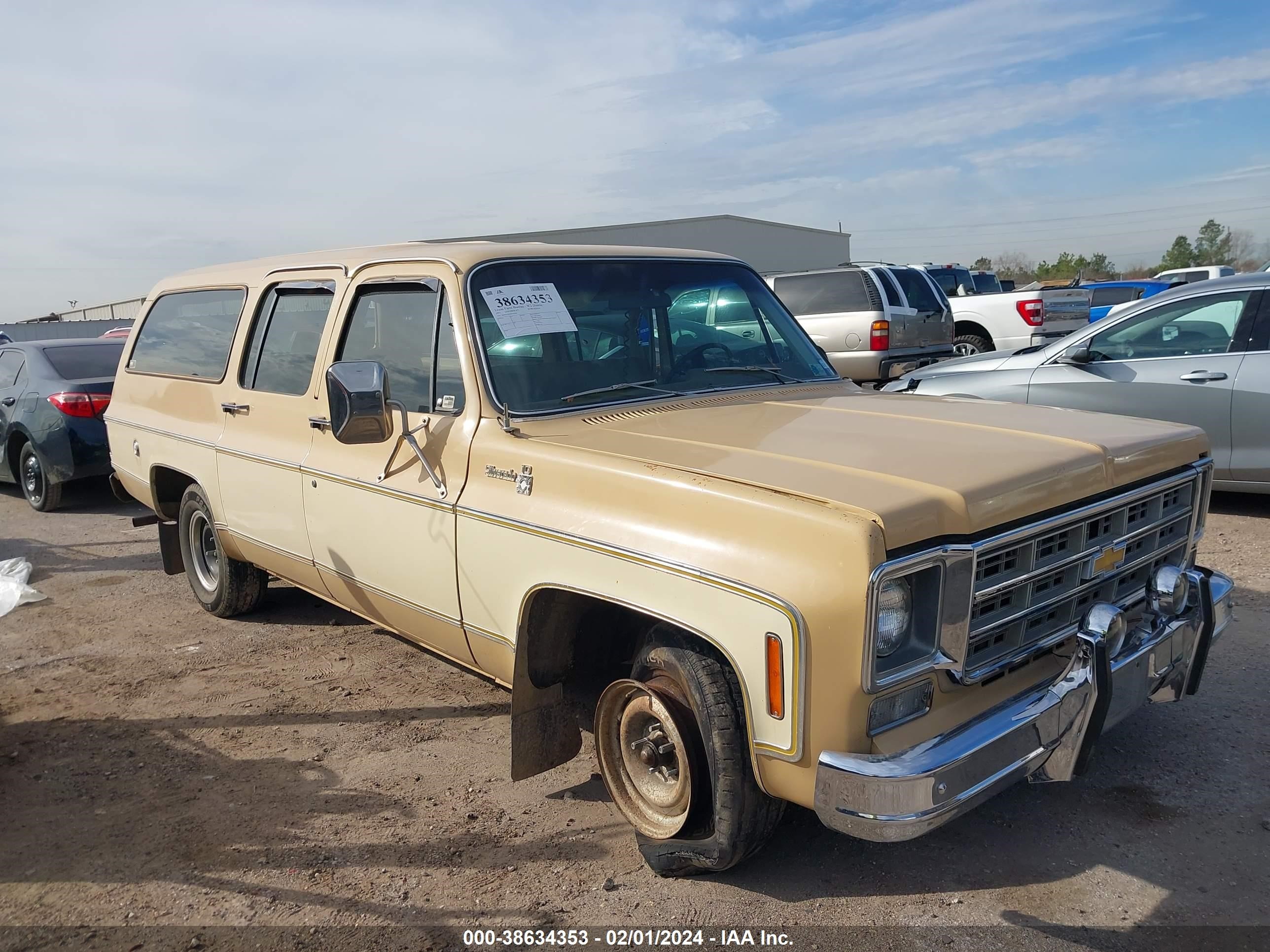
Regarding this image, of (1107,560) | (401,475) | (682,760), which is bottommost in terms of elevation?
(682,760)

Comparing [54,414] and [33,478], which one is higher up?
[54,414]

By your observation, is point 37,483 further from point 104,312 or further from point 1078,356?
point 104,312

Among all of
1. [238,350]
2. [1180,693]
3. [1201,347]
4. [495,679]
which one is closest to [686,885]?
[495,679]

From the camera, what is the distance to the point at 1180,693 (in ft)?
10.9

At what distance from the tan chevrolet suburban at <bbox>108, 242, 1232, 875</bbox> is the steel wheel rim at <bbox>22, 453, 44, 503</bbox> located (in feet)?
18.6

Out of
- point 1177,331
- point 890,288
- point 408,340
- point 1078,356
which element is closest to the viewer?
point 408,340

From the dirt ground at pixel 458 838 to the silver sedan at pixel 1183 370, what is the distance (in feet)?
6.54

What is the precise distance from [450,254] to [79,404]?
267 inches

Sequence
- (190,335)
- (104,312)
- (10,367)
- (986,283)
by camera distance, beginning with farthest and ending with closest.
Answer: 1. (104,312)
2. (986,283)
3. (10,367)
4. (190,335)

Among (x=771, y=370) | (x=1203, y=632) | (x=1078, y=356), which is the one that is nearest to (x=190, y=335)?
(x=771, y=370)

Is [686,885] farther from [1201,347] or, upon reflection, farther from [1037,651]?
[1201,347]

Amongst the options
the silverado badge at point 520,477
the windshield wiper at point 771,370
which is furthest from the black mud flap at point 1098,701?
the windshield wiper at point 771,370

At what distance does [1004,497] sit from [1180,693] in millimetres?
1238

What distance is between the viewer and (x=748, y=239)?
34.6 meters
